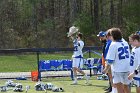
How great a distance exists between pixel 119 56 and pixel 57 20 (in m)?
35.8

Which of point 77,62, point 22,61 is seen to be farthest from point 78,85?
point 22,61

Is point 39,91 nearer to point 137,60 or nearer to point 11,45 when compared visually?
point 137,60

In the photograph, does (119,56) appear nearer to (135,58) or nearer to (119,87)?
(135,58)

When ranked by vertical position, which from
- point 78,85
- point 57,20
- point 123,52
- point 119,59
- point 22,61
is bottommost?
point 78,85

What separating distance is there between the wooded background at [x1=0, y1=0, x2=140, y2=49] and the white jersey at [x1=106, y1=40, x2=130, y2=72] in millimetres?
26174

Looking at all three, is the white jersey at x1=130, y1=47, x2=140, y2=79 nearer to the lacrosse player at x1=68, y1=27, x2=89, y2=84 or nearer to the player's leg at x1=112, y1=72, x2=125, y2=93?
the player's leg at x1=112, y1=72, x2=125, y2=93

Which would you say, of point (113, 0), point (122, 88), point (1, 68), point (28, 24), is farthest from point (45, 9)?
point (122, 88)

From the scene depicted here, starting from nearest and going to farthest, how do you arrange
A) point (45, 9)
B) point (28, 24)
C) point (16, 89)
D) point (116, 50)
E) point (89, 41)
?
point (116, 50) → point (16, 89) → point (89, 41) → point (28, 24) → point (45, 9)

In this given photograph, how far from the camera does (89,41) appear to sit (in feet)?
125

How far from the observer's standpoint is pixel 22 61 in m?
25.9

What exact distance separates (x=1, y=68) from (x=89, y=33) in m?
17.2

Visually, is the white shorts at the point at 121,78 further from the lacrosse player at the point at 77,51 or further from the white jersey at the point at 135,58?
the lacrosse player at the point at 77,51

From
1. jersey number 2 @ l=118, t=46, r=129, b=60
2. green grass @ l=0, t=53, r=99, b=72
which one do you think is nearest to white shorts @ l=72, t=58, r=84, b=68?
jersey number 2 @ l=118, t=46, r=129, b=60

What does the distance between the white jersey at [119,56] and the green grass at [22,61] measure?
12.5 metres
